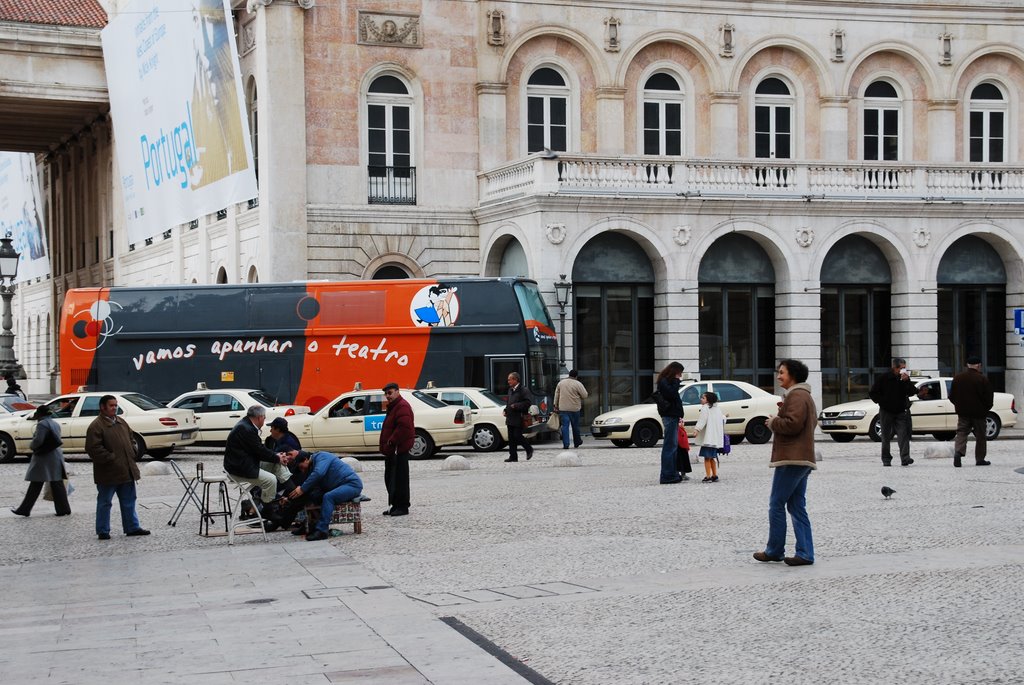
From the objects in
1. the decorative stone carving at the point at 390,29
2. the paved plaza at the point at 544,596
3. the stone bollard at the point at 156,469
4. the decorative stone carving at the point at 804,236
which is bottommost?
the stone bollard at the point at 156,469

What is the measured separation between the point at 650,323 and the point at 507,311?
799 cm

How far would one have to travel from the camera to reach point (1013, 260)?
4144 centimetres

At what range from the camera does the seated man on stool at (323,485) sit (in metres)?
16.3

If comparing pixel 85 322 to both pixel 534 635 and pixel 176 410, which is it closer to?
pixel 176 410

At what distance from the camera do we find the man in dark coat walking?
1838cm

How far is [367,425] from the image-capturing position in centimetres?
2962

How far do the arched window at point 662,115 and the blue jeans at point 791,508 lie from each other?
3025 cm

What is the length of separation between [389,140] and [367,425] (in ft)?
42.6

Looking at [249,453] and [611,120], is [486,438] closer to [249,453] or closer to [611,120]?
[611,120]

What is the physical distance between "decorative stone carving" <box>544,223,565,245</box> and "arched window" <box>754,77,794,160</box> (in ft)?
28.1

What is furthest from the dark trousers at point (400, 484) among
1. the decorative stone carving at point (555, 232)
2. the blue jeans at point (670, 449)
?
the decorative stone carving at point (555, 232)

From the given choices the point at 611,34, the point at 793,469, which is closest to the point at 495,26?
the point at 611,34

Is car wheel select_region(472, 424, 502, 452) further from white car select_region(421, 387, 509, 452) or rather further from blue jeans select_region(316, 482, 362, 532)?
blue jeans select_region(316, 482, 362, 532)

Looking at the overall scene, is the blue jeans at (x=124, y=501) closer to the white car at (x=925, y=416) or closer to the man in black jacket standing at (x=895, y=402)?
the man in black jacket standing at (x=895, y=402)
